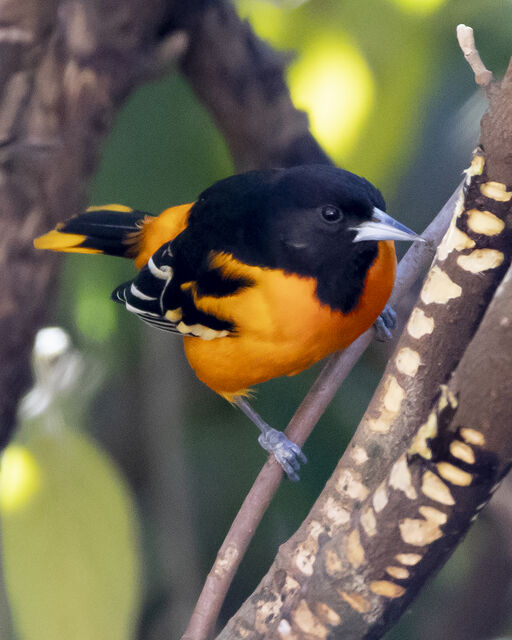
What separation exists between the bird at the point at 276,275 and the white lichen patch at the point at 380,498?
0.88 ft

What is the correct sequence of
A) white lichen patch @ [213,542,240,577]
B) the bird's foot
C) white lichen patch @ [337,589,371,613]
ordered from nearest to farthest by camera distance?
1. white lichen patch @ [337,589,371,613]
2. white lichen patch @ [213,542,240,577]
3. the bird's foot

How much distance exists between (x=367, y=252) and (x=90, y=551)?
59 centimetres

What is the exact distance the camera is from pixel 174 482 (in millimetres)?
1103

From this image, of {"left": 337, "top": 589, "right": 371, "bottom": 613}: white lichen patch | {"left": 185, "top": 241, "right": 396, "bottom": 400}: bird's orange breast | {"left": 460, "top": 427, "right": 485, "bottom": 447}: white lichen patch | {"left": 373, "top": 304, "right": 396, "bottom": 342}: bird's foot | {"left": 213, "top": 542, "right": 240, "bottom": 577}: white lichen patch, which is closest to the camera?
{"left": 460, "top": 427, "right": 485, "bottom": 447}: white lichen patch

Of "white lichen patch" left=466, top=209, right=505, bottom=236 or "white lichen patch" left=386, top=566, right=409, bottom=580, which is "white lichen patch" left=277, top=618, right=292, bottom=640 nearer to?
"white lichen patch" left=386, top=566, right=409, bottom=580

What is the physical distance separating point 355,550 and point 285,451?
0.34m

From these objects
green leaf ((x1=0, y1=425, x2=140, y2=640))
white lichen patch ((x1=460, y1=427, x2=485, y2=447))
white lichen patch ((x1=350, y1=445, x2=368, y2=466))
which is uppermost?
white lichen patch ((x1=460, y1=427, x2=485, y2=447))

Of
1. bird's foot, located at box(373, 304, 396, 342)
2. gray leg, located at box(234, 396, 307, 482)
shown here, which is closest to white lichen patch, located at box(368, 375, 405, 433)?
gray leg, located at box(234, 396, 307, 482)

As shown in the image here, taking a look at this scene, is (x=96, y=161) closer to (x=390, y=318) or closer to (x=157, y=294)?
(x=157, y=294)

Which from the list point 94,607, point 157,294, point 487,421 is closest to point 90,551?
point 94,607

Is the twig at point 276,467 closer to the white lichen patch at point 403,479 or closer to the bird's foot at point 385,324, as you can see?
the bird's foot at point 385,324

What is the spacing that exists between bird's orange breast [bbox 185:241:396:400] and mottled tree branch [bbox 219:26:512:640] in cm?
21

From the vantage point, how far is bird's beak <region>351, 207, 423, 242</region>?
2.23ft

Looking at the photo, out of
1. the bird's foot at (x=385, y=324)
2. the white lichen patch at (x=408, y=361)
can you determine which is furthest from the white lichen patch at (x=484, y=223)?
the bird's foot at (x=385, y=324)
